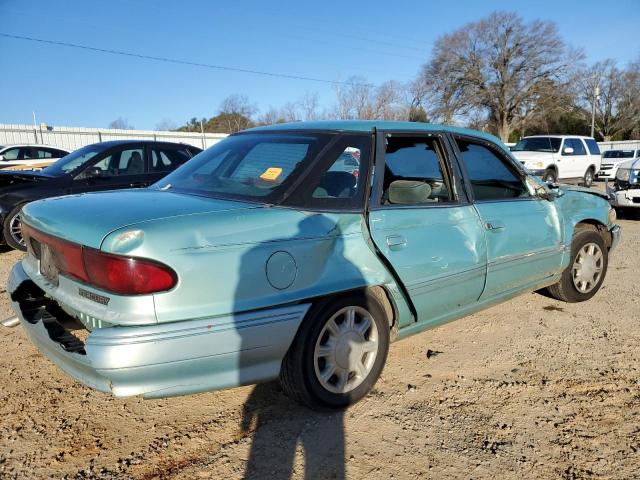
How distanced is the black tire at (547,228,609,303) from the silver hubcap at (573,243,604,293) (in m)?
0.03

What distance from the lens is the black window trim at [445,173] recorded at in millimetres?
2850

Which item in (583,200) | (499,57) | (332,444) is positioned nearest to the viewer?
(332,444)

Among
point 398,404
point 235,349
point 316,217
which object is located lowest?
point 398,404

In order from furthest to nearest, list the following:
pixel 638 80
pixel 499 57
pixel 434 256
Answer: pixel 638 80, pixel 499 57, pixel 434 256

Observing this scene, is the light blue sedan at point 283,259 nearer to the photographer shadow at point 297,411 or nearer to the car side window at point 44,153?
the photographer shadow at point 297,411

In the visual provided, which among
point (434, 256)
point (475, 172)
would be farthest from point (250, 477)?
point (475, 172)

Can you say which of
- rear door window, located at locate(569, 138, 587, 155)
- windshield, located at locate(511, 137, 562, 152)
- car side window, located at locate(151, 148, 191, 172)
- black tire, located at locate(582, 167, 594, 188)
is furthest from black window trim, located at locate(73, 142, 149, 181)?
black tire, located at locate(582, 167, 594, 188)

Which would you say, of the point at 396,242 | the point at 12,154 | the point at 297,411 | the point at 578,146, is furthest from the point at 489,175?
the point at 578,146

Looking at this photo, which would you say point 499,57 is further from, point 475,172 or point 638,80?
point 475,172

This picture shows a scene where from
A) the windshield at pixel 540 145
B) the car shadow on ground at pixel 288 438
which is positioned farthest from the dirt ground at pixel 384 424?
the windshield at pixel 540 145

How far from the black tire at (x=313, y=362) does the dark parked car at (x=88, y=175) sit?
18.0 ft

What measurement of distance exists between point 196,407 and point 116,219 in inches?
48.2

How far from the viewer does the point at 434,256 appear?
3.00 meters

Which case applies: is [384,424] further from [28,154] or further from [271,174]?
[28,154]
